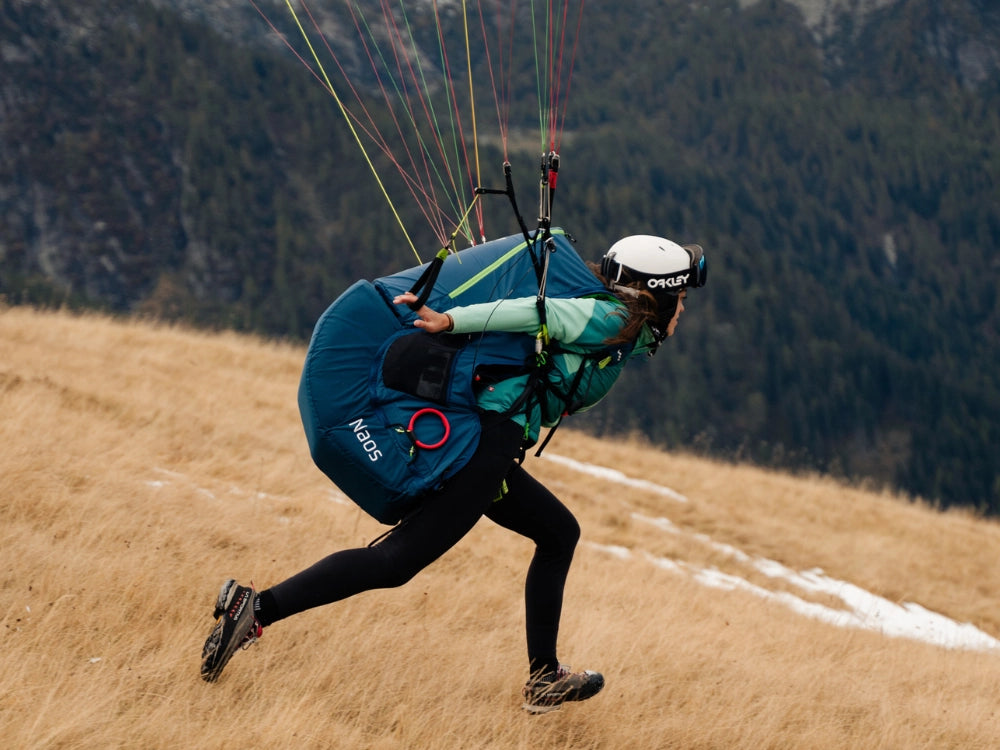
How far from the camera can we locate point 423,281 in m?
3.22

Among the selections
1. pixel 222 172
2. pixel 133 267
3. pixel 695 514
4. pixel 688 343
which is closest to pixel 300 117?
pixel 222 172

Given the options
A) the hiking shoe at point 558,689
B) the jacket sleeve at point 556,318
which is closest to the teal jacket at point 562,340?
the jacket sleeve at point 556,318

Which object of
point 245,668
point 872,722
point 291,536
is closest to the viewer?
point 245,668

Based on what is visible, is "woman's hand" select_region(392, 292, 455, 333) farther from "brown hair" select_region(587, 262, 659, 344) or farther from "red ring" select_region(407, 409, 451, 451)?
"brown hair" select_region(587, 262, 659, 344)

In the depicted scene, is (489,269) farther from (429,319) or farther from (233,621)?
(233,621)

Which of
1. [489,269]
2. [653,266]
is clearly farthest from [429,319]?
[653,266]

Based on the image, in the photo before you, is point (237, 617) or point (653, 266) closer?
point (237, 617)

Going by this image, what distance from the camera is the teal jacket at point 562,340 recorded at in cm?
318

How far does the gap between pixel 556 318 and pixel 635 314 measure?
0.32m

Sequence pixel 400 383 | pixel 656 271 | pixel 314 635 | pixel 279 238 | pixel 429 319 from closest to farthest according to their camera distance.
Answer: pixel 429 319, pixel 400 383, pixel 656 271, pixel 314 635, pixel 279 238

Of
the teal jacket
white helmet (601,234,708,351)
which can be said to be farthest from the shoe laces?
white helmet (601,234,708,351)

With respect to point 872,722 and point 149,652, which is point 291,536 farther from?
point 872,722

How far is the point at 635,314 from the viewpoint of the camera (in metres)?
3.42

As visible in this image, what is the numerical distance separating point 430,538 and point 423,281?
827 millimetres
